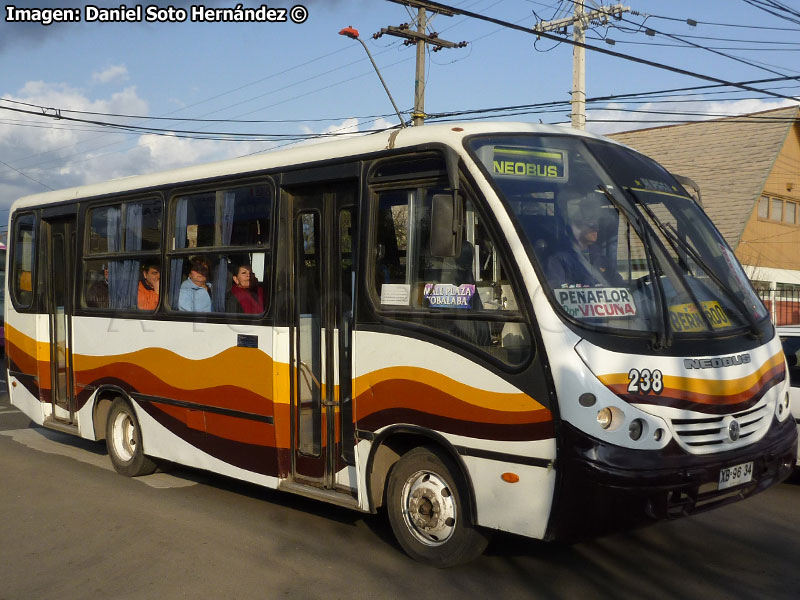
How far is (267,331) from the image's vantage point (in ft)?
24.3

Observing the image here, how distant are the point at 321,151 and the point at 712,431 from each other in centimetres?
364

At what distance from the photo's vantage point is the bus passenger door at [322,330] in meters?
6.91

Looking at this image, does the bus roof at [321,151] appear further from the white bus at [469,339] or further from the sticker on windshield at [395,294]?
the sticker on windshield at [395,294]

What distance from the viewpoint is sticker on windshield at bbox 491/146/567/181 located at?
5930 mm

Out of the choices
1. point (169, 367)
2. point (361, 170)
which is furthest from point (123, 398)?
point (361, 170)

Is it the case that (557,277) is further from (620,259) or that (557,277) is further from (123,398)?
(123,398)

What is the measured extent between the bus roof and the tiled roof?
20879 mm

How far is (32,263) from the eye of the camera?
11102 mm

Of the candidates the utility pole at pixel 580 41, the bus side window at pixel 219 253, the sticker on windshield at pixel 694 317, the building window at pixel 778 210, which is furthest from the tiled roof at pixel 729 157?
the sticker on windshield at pixel 694 317

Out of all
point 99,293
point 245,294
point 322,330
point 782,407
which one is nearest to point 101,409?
point 99,293

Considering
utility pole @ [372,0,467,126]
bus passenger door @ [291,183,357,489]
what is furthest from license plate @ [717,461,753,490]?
utility pole @ [372,0,467,126]

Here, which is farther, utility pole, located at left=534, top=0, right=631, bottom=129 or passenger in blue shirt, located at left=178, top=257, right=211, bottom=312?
utility pole, located at left=534, top=0, right=631, bottom=129

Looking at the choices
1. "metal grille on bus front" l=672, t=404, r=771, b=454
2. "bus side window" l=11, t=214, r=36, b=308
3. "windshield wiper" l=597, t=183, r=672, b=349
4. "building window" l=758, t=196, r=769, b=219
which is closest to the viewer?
"metal grille on bus front" l=672, t=404, r=771, b=454

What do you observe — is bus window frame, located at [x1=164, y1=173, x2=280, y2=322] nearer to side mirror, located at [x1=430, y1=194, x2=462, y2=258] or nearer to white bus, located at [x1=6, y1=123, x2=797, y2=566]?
white bus, located at [x1=6, y1=123, x2=797, y2=566]
